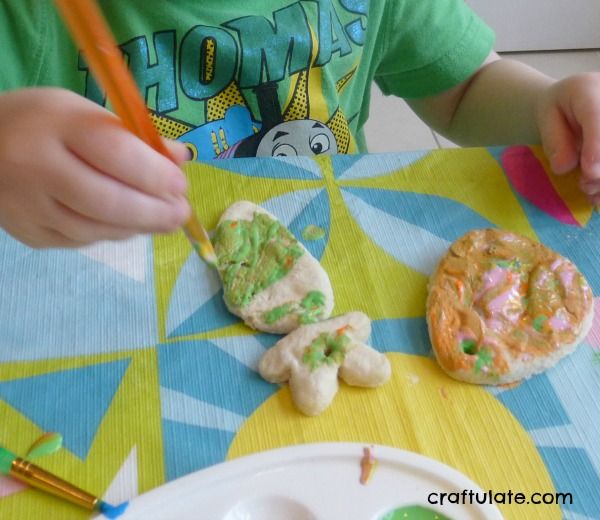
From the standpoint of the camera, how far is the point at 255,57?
57cm

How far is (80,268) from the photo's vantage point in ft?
1.54

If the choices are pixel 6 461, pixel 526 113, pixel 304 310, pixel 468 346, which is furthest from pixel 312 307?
→ pixel 526 113

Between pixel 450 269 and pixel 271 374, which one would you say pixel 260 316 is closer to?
pixel 271 374

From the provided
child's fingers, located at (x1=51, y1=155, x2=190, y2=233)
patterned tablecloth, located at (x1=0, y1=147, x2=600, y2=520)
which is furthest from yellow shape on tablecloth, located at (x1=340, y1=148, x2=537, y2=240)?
child's fingers, located at (x1=51, y1=155, x2=190, y2=233)

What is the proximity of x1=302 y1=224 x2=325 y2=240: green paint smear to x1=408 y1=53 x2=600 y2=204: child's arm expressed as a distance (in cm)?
22

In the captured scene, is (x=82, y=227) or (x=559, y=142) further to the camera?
(x=559, y=142)

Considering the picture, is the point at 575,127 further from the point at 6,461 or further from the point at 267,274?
the point at 6,461

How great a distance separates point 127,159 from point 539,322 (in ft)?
1.02

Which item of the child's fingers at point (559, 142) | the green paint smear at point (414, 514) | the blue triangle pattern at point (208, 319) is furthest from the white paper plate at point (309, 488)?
the child's fingers at point (559, 142)

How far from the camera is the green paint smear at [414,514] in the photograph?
1.19 ft

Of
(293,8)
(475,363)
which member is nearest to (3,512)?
(475,363)

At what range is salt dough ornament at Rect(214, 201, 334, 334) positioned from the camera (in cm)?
44

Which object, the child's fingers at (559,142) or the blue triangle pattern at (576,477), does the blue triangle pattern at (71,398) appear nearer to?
the blue triangle pattern at (576,477)

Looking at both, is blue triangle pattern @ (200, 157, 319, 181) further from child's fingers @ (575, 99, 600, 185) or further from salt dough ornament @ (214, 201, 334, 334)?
child's fingers @ (575, 99, 600, 185)
